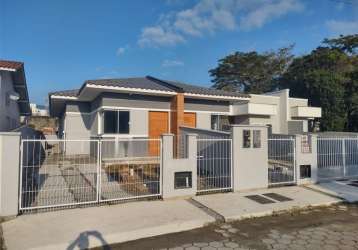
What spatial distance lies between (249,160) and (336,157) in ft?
13.6

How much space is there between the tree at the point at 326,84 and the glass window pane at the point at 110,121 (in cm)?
2307

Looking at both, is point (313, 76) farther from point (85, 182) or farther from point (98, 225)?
point (98, 225)

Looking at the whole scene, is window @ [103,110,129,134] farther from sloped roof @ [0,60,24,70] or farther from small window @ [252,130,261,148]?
small window @ [252,130,261,148]

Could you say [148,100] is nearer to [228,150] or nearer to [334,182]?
[228,150]

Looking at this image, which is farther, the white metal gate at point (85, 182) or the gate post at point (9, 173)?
the white metal gate at point (85, 182)

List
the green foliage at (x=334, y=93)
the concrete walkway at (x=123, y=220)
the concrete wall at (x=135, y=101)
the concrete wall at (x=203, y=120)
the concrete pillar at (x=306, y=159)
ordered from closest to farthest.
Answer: the concrete walkway at (x=123, y=220), the concrete pillar at (x=306, y=159), the concrete wall at (x=135, y=101), the concrete wall at (x=203, y=120), the green foliage at (x=334, y=93)

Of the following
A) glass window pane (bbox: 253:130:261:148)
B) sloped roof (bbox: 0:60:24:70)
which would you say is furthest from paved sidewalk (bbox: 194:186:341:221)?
sloped roof (bbox: 0:60:24:70)

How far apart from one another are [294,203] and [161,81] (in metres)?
11.5

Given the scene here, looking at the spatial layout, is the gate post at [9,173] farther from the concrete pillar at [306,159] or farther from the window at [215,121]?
the window at [215,121]

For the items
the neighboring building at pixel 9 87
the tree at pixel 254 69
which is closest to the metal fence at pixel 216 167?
the neighboring building at pixel 9 87

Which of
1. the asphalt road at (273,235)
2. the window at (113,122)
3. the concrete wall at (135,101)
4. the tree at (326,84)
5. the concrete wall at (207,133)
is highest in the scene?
the tree at (326,84)

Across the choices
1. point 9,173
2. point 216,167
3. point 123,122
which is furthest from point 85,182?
point 123,122

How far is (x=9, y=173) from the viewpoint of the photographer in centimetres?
575

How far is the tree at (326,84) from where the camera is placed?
2814cm
